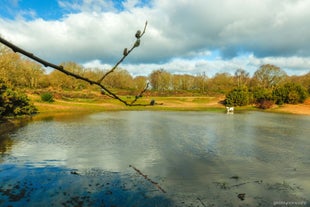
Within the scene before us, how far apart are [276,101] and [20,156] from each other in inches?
2346

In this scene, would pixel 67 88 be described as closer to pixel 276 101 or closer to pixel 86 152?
pixel 276 101

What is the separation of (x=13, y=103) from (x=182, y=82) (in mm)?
83365

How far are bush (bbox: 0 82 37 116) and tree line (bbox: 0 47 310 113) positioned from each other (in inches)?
59.6

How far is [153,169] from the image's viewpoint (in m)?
14.6

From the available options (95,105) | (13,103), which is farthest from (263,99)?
(13,103)

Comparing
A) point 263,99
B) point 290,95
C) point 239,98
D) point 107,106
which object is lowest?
point 107,106

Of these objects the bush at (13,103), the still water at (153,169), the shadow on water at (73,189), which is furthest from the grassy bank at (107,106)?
the shadow on water at (73,189)

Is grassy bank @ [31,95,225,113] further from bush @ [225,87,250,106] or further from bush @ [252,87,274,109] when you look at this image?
bush @ [252,87,274,109]

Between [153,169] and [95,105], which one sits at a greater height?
[95,105]

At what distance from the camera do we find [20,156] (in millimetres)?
17000

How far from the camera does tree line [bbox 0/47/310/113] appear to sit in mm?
59916

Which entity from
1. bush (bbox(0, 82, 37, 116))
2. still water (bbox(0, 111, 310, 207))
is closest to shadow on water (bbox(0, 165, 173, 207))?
still water (bbox(0, 111, 310, 207))

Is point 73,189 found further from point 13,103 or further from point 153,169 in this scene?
point 13,103

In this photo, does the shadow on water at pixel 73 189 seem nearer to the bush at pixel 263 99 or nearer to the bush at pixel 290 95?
the bush at pixel 263 99
